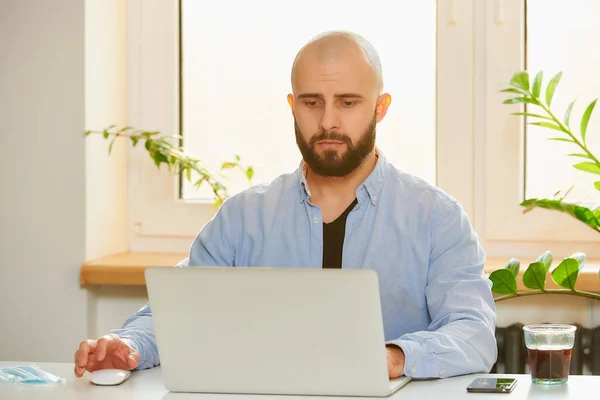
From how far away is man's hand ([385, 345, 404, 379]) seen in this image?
1.50m

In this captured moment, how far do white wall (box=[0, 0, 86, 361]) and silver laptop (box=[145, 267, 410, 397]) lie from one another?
1.38 meters

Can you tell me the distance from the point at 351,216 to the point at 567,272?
518mm

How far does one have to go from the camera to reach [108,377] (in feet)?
5.08

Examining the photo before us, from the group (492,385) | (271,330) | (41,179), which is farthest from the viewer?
(41,179)

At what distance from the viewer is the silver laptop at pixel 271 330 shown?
1.32m

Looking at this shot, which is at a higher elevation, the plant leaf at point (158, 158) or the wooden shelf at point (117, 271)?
the plant leaf at point (158, 158)

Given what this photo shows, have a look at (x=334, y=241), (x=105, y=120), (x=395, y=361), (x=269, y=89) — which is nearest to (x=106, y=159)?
(x=105, y=120)

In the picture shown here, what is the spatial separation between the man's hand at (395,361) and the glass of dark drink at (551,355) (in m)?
0.21

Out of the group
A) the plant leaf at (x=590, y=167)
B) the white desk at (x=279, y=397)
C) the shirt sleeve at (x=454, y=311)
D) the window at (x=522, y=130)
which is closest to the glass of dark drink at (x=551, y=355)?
the white desk at (x=279, y=397)

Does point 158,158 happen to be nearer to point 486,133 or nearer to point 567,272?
point 486,133

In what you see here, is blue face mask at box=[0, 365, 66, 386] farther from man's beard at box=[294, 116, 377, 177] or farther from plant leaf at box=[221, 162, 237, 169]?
plant leaf at box=[221, 162, 237, 169]

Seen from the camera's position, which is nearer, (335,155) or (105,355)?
(105,355)

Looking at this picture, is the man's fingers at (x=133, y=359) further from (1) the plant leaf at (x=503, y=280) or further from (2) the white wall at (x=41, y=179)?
(2) the white wall at (x=41, y=179)

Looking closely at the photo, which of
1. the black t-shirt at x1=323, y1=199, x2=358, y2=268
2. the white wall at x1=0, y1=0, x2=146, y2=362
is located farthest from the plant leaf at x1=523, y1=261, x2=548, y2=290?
the white wall at x1=0, y1=0, x2=146, y2=362
